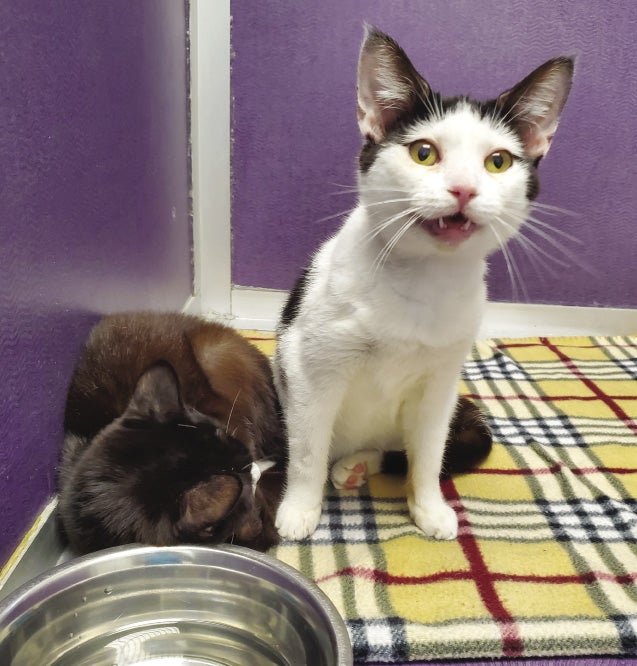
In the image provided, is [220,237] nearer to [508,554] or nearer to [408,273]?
[408,273]

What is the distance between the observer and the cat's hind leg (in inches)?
53.9

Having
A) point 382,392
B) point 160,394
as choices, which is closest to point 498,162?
point 382,392

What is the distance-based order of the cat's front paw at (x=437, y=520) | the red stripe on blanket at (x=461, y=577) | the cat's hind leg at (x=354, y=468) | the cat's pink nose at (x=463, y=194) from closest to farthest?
the cat's pink nose at (x=463, y=194) → the red stripe on blanket at (x=461, y=577) → the cat's front paw at (x=437, y=520) → the cat's hind leg at (x=354, y=468)

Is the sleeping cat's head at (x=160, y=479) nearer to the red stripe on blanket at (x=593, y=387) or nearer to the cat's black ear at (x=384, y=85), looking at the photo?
the cat's black ear at (x=384, y=85)

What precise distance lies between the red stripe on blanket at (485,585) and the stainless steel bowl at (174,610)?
1.13ft

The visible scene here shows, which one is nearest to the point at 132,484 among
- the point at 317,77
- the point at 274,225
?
the point at 274,225

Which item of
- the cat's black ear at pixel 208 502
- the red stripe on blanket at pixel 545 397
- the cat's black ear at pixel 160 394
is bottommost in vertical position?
the red stripe on blanket at pixel 545 397

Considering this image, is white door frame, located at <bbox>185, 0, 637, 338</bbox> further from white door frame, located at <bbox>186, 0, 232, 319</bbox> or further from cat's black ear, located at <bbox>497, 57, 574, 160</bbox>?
cat's black ear, located at <bbox>497, 57, 574, 160</bbox>

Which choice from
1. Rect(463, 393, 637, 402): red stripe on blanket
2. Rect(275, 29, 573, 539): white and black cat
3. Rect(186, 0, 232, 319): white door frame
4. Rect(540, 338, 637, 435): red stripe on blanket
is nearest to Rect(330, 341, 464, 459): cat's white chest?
Rect(275, 29, 573, 539): white and black cat

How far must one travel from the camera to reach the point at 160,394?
41.0 inches

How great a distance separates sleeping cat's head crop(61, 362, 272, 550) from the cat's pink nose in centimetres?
53

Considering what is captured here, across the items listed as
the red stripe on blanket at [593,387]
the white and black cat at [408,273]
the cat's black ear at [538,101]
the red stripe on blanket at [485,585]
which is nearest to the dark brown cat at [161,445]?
the white and black cat at [408,273]

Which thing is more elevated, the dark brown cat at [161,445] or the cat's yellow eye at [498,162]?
the cat's yellow eye at [498,162]

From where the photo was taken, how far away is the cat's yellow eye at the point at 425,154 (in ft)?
3.17
